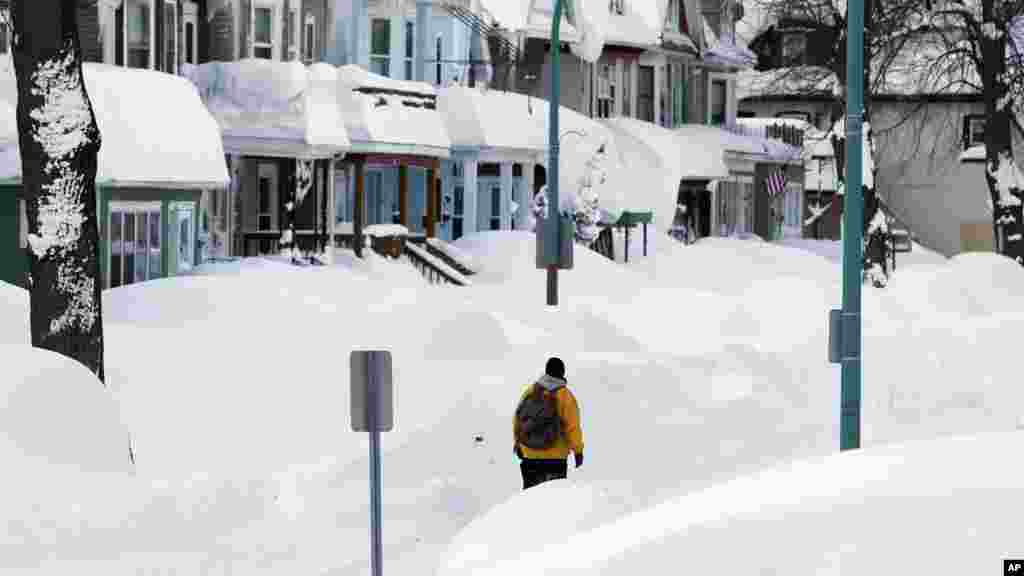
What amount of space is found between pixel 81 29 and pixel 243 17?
7.26 meters

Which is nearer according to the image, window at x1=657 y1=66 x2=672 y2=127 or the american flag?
window at x1=657 y1=66 x2=672 y2=127

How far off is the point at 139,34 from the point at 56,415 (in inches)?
972

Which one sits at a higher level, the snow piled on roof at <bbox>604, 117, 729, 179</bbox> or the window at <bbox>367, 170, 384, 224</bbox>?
the snow piled on roof at <bbox>604, 117, 729, 179</bbox>

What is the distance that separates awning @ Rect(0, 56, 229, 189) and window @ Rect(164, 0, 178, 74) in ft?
8.49

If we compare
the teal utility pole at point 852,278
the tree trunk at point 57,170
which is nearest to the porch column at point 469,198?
the tree trunk at point 57,170

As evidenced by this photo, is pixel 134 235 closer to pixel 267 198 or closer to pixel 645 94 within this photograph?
pixel 267 198

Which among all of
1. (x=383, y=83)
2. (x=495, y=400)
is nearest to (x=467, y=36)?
(x=383, y=83)

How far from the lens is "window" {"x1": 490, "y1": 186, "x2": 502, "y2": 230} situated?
195ft

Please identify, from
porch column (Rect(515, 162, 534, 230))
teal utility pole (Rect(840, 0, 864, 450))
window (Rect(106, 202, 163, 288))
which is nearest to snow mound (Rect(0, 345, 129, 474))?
teal utility pole (Rect(840, 0, 864, 450))

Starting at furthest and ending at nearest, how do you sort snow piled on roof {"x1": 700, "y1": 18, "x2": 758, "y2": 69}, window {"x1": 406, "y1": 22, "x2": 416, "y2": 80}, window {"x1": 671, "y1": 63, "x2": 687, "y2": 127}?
1. snow piled on roof {"x1": 700, "y1": 18, "x2": 758, "y2": 69}
2. window {"x1": 671, "y1": 63, "x2": 687, "y2": 127}
3. window {"x1": 406, "y1": 22, "x2": 416, "y2": 80}

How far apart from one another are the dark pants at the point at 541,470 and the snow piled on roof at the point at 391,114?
29.8m

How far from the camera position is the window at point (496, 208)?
5950cm

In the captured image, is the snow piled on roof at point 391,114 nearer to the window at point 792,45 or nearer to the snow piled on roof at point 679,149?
the snow piled on roof at point 679,149

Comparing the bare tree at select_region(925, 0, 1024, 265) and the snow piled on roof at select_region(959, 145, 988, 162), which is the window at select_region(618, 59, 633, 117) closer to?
the snow piled on roof at select_region(959, 145, 988, 162)
